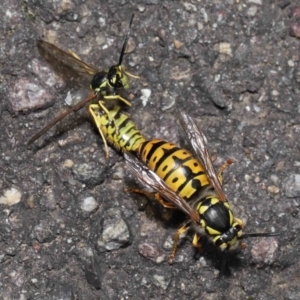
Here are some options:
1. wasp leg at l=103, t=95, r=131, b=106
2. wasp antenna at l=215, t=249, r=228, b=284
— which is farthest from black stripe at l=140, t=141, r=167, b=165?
wasp antenna at l=215, t=249, r=228, b=284

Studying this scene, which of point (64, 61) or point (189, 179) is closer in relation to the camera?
point (189, 179)

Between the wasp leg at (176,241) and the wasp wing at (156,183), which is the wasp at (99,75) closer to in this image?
the wasp wing at (156,183)

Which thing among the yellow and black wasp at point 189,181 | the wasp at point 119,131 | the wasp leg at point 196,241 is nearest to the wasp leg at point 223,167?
Answer: the yellow and black wasp at point 189,181

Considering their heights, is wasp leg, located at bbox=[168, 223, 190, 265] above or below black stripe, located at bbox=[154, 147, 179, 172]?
below

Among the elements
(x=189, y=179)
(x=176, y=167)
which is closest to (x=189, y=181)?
(x=189, y=179)

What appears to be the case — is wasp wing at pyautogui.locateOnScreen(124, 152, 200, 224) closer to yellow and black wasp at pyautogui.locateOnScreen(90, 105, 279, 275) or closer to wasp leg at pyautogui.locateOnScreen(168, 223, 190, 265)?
yellow and black wasp at pyautogui.locateOnScreen(90, 105, 279, 275)

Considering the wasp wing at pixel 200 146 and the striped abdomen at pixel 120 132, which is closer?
the wasp wing at pixel 200 146

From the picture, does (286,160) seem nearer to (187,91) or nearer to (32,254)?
(187,91)

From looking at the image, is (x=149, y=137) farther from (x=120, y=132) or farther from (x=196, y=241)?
(x=196, y=241)
